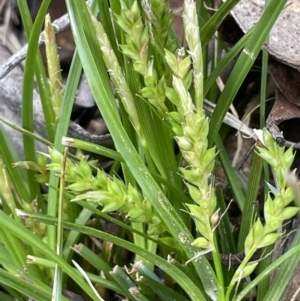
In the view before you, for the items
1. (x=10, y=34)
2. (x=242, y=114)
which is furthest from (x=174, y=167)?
(x=10, y=34)

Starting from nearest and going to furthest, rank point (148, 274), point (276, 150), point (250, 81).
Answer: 1. point (276, 150)
2. point (148, 274)
3. point (250, 81)

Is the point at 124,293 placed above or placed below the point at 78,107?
below

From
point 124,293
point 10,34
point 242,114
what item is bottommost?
point 124,293

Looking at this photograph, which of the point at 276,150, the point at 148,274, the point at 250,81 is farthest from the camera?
the point at 250,81

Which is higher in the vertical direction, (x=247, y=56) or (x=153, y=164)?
(x=247, y=56)

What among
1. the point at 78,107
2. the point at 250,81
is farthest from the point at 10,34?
the point at 250,81

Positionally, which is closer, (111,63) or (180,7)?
(111,63)

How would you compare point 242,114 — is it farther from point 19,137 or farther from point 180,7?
point 19,137

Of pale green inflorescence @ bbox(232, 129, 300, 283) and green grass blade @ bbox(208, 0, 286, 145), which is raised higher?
green grass blade @ bbox(208, 0, 286, 145)

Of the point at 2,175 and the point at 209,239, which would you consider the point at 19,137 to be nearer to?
the point at 2,175

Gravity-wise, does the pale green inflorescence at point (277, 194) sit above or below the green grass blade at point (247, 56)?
below
